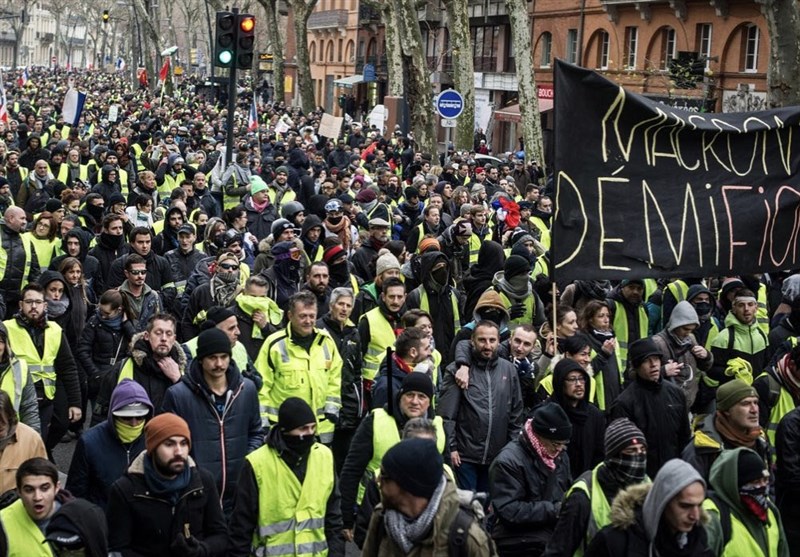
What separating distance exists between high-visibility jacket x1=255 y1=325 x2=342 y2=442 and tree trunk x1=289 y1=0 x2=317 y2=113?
1648 inches

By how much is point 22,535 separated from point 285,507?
1.08 m

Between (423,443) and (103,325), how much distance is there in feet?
15.7

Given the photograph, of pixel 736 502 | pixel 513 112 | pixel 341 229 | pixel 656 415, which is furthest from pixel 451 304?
pixel 513 112

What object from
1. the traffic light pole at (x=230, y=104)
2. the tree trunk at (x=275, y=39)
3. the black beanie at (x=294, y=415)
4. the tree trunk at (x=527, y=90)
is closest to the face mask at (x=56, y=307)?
the black beanie at (x=294, y=415)

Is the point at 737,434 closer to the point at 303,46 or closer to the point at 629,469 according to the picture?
the point at 629,469

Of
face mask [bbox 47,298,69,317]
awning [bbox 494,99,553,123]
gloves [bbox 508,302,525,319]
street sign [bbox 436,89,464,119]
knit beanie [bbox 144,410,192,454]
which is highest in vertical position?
street sign [bbox 436,89,464,119]

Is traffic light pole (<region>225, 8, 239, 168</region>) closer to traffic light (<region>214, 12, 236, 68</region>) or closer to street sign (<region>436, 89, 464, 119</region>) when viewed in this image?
traffic light (<region>214, 12, 236, 68</region>)

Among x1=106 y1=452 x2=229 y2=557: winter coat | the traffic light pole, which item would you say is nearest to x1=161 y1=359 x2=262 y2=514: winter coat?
x1=106 y1=452 x2=229 y2=557: winter coat

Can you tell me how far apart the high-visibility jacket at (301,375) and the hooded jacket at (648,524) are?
2939 mm

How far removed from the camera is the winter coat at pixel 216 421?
6.68 m

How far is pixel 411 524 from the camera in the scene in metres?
4.63

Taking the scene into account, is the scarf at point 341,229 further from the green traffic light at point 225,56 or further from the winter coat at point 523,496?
the winter coat at point 523,496

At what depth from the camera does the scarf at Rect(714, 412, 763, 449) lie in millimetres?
6270

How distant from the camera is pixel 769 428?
7523 millimetres
